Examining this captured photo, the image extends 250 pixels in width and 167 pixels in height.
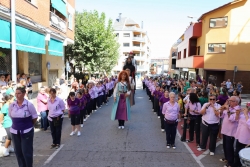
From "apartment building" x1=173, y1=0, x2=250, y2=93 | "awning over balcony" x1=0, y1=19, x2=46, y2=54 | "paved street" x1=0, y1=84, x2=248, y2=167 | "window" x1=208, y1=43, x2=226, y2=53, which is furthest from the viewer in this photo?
"window" x1=208, y1=43, x2=226, y2=53

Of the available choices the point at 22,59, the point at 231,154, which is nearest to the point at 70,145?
the point at 231,154

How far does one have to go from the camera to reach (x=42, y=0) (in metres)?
14.5

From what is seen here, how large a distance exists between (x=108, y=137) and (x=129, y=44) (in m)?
58.6

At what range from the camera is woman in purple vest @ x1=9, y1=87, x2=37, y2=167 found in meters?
4.68

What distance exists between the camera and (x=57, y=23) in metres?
16.9

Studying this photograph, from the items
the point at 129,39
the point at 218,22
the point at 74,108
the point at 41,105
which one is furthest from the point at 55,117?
the point at 129,39

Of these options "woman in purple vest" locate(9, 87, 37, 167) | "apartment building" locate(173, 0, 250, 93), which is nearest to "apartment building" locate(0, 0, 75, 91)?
"woman in purple vest" locate(9, 87, 37, 167)

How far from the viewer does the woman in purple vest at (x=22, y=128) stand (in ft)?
15.4

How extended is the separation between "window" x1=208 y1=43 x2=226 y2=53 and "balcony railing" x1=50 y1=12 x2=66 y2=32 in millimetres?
15232

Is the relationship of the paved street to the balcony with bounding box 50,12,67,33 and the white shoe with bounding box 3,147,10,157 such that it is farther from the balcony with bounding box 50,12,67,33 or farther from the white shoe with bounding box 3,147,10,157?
the balcony with bounding box 50,12,67,33

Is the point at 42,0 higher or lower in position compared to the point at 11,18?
higher

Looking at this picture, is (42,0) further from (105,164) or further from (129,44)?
(129,44)

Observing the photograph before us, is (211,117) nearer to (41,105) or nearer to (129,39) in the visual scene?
(41,105)

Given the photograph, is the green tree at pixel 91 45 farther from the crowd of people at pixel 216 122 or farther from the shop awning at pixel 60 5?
the crowd of people at pixel 216 122
